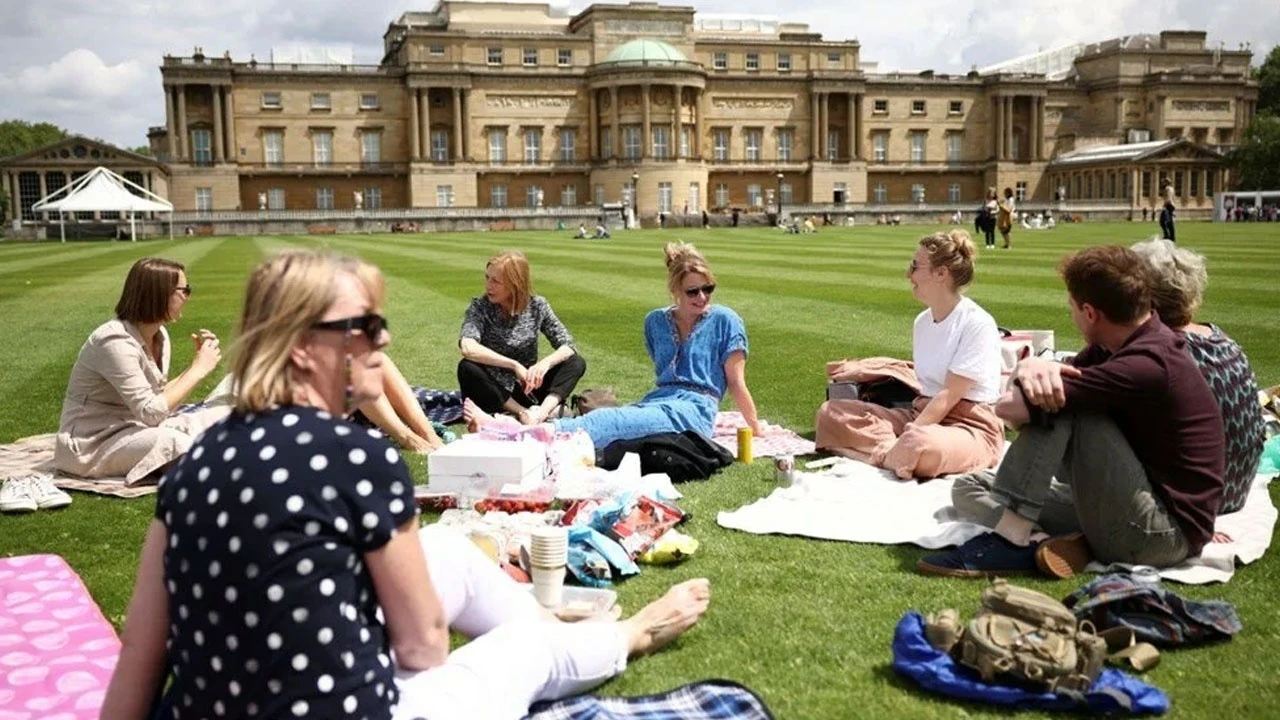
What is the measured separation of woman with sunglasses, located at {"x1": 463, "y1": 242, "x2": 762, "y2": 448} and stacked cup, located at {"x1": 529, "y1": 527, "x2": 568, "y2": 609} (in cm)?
281

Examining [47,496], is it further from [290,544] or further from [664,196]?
[664,196]

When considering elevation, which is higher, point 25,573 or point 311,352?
point 311,352

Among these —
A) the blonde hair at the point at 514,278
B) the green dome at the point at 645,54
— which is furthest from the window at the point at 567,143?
the blonde hair at the point at 514,278

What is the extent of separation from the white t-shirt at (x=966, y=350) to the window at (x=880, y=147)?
88564 millimetres

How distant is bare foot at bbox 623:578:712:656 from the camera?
4379 mm

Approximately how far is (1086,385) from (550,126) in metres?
83.9

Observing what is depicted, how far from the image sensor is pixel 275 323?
2.80m

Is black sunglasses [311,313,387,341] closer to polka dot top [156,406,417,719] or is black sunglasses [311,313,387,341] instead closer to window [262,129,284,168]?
polka dot top [156,406,417,719]

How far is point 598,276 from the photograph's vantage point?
24953 millimetres

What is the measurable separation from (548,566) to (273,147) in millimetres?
84203

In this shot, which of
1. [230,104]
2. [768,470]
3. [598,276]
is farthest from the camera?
[230,104]

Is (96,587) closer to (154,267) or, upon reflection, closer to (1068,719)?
(154,267)

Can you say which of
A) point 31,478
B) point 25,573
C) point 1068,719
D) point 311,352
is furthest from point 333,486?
point 31,478

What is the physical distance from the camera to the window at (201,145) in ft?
266
